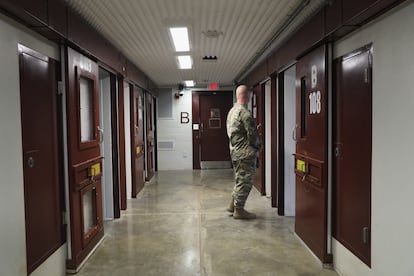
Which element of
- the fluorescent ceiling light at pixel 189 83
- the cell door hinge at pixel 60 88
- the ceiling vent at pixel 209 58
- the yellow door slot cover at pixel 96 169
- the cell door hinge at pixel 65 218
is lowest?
the cell door hinge at pixel 65 218

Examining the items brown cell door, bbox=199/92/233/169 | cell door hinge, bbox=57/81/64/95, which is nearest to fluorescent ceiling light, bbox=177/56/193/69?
cell door hinge, bbox=57/81/64/95

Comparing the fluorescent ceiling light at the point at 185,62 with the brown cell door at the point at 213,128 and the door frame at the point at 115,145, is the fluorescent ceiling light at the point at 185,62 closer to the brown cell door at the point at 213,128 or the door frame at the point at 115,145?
the door frame at the point at 115,145

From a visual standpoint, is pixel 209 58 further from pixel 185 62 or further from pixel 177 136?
pixel 177 136

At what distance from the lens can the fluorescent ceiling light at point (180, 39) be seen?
11.9 feet

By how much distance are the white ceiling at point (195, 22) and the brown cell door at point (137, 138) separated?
3.23 ft

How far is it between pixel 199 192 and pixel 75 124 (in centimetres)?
364

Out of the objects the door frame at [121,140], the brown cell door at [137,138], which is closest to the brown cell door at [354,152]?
the door frame at [121,140]

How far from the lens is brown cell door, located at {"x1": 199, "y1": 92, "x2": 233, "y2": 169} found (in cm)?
943

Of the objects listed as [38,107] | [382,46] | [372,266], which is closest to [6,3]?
[38,107]

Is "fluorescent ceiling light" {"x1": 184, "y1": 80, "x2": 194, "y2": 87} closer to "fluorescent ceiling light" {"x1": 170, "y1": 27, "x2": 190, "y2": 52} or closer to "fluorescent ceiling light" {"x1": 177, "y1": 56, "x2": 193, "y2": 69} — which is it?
"fluorescent ceiling light" {"x1": 177, "y1": 56, "x2": 193, "y2": 69}

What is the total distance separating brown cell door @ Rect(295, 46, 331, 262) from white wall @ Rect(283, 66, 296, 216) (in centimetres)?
93

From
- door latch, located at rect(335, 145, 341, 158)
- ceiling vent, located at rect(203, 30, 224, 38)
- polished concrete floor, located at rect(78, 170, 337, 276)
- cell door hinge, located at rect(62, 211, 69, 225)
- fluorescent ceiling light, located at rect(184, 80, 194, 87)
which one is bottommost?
polished concrete floor, located at rect(78, 170, 337, 276)

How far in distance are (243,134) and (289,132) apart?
0.68m

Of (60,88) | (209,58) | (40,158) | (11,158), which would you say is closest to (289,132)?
(209,58)
